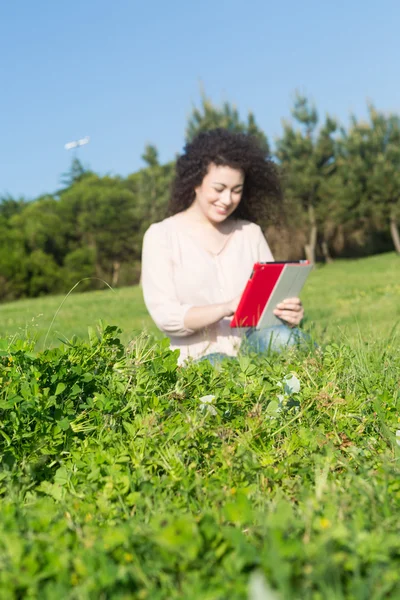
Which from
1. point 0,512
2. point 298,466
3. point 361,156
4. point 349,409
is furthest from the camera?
point 361,156

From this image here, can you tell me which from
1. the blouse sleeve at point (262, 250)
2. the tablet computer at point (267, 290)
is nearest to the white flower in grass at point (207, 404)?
the tablet computer at point (267, 290)

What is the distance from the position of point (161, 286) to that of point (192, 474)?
2.20 meters

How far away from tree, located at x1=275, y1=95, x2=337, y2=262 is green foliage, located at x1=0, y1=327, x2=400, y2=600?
31.5 m

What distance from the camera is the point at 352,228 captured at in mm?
38625

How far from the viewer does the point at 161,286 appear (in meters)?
4.11

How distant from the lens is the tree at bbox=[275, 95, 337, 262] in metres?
33.7

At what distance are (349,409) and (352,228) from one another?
37327 millimetres

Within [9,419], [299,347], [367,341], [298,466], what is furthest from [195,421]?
[367,341]

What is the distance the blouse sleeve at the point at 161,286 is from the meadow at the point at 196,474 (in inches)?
37.3

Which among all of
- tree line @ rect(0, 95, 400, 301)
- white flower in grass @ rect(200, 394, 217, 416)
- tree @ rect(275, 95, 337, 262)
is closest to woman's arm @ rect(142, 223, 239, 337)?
white flower in grass @ rect(200, 394, 217, 416)

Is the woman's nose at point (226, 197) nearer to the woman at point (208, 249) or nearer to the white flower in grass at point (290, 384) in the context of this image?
the woman at point (208, 249)

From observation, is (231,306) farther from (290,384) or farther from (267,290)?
(290,384)

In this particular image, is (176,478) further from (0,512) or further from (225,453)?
(0,512)

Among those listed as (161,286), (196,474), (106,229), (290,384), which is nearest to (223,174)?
(161,286)
